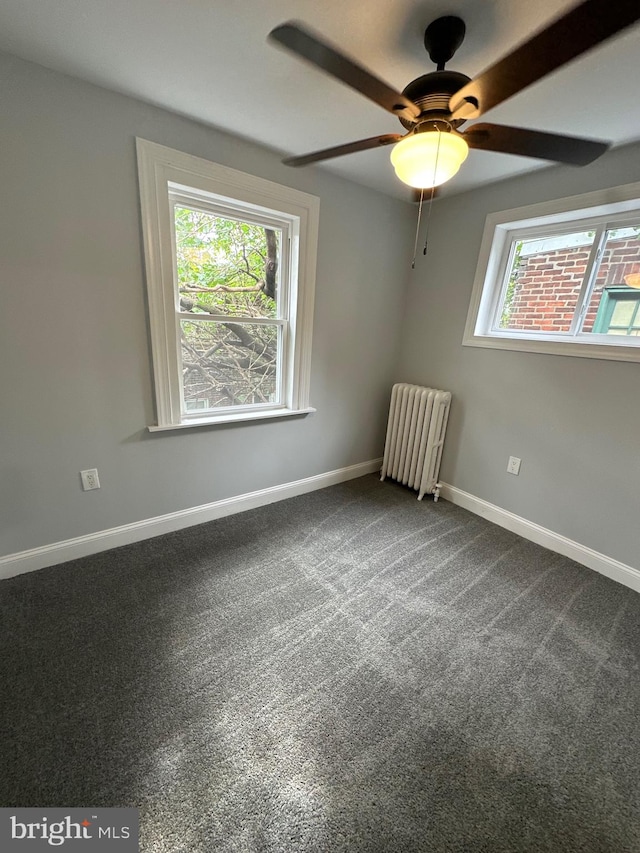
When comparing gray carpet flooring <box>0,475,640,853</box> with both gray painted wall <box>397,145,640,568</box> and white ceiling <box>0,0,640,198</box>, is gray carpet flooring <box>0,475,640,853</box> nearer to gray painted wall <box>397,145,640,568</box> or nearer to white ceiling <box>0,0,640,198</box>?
gray painted wall <box>397,145,640,568</box>

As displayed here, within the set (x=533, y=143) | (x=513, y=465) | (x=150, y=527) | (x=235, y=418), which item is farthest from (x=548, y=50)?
(x=150, y=527)

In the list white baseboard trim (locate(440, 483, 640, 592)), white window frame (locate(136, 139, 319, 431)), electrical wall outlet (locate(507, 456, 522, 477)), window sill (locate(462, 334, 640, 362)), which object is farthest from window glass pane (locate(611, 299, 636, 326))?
white window frame (locate(136, 139, 319, 431))

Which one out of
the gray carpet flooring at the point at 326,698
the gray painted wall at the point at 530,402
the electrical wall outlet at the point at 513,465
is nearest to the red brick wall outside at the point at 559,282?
the gray painted wall at the point at 530,402

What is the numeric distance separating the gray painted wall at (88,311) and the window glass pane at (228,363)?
0.21 meters

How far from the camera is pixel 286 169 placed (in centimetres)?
206

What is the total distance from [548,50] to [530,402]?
1.83 meters

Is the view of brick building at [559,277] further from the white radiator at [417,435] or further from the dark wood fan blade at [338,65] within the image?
the dark wood fan blade at [338,65]

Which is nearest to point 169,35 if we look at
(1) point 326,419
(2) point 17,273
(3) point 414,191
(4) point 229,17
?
(4) point 229,17

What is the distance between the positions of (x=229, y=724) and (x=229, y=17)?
2.38 m

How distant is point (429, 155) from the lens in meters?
1.05

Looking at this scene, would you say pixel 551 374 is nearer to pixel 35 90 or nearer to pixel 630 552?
pixel 630 552

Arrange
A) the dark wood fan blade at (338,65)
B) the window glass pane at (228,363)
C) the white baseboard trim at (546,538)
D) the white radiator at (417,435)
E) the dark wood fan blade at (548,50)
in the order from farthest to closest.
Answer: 1. the white radiator at (417,435)
2. the window glass pane at (228,363)
3. the white baseboard trim at (546,538)
4. the dark wood fan blade at (338,65)
5. the dark wood fan blade at (548,50)

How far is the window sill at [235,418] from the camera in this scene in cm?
200

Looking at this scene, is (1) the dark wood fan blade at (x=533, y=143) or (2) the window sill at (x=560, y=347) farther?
(2) the window sill at (x=560, y=347)
